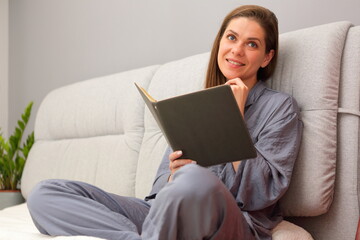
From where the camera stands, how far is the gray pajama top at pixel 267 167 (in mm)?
1459

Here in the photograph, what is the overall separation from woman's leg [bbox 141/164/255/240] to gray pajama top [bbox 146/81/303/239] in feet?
0.79

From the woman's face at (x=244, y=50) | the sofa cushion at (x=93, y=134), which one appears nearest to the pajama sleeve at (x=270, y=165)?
the woman's face at (x=244, y=50)

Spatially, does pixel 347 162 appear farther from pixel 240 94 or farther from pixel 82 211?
pixel 82 211

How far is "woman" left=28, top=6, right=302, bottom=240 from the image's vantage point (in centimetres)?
117

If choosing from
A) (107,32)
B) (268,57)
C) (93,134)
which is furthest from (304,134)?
(107,32)

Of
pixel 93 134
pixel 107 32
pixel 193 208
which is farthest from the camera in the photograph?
pixel 107 32

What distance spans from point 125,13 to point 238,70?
1.33 m

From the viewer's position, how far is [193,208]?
45.4 inches

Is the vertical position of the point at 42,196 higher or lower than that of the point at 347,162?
lower

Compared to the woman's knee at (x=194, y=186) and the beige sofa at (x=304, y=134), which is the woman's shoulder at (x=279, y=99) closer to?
the beige sofa at (x=304, y=134)

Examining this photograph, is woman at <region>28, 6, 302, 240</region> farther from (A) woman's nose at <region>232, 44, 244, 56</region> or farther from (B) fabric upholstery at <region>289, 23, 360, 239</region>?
(B) fabric upholstery at <region>289, 23, 360, 239</region>

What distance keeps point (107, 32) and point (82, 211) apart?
1.74 metres

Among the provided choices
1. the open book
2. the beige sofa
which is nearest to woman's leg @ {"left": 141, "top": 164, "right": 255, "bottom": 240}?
the open book

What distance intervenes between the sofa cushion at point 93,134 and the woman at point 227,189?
55 centimetres
